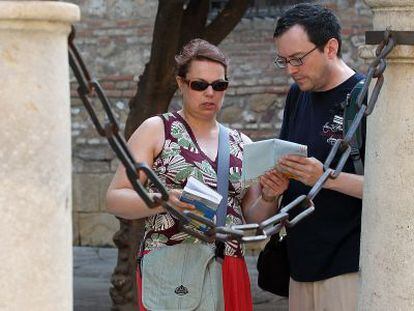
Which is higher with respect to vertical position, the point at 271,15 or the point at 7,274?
the point at 271,15

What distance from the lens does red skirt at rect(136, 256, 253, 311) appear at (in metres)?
4.91

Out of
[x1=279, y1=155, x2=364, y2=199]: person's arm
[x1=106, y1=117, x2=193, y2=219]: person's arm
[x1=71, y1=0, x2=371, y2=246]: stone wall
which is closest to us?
[x1=279, y1=155, x2=364, y2=199]: person's arm

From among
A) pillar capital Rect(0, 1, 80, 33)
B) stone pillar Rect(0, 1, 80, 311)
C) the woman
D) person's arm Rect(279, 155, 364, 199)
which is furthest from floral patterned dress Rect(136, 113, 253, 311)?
pillar capital Rect(0, 1, 80, 33)

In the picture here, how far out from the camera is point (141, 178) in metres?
4.82

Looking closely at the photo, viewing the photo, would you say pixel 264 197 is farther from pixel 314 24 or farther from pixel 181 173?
pixel 314 24

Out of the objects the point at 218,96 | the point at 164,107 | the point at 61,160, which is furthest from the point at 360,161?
the point at 164,107

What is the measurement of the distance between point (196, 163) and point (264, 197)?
0.31 metres

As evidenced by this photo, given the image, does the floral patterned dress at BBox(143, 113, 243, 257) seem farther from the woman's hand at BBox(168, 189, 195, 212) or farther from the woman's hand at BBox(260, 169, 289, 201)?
the woman's hand at BBox(168, 189, 195, 212)

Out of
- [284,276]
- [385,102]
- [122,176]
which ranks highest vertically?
[385,102]

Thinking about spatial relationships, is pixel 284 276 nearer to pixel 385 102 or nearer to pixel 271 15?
pixel 385 102

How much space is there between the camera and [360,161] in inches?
186

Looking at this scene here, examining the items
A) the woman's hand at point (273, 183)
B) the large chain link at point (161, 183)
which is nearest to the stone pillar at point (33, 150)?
the large chain link at point (161, 183)

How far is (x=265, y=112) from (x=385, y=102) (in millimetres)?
7277

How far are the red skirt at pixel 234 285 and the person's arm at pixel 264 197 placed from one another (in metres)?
0.19
